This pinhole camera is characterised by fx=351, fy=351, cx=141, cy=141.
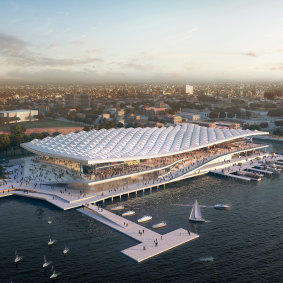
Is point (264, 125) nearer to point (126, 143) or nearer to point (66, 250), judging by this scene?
point (126, 143)

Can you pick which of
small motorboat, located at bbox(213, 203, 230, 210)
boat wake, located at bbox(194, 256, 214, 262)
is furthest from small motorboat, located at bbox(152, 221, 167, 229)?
small motorboat, located at bbox(213, 203, 230, 210)

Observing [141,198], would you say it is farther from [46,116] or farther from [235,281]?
[46,116]

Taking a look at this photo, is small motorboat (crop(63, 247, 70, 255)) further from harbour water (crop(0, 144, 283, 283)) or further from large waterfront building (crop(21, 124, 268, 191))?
large waterfront building (crop(21, 124, 268, 191))

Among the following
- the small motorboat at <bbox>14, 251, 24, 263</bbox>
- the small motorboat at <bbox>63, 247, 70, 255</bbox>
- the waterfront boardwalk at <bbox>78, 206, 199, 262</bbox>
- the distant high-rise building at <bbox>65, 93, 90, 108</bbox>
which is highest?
the distant high-rise building at <bbox>65, 93, 90, 108</bbox>

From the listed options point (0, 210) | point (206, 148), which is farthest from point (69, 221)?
point (206, 148)

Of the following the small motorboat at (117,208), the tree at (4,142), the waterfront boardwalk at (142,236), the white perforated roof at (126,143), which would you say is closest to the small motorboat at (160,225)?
the waterfront boardwalk at (142,236)

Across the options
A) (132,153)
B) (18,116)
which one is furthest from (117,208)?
(18,116)

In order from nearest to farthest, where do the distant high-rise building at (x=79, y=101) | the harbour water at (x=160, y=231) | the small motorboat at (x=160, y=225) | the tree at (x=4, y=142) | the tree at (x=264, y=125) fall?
the harbour water at (x=160, y=231) → the small motorboat at (x=160, y=225) → the tree at (x=4, y=142) → the tree at (x=264, y=125) → the distant high-rise building at (x=79, y=101)

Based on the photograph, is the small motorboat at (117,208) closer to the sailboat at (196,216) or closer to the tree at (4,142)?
the sailboat at (196,216)
